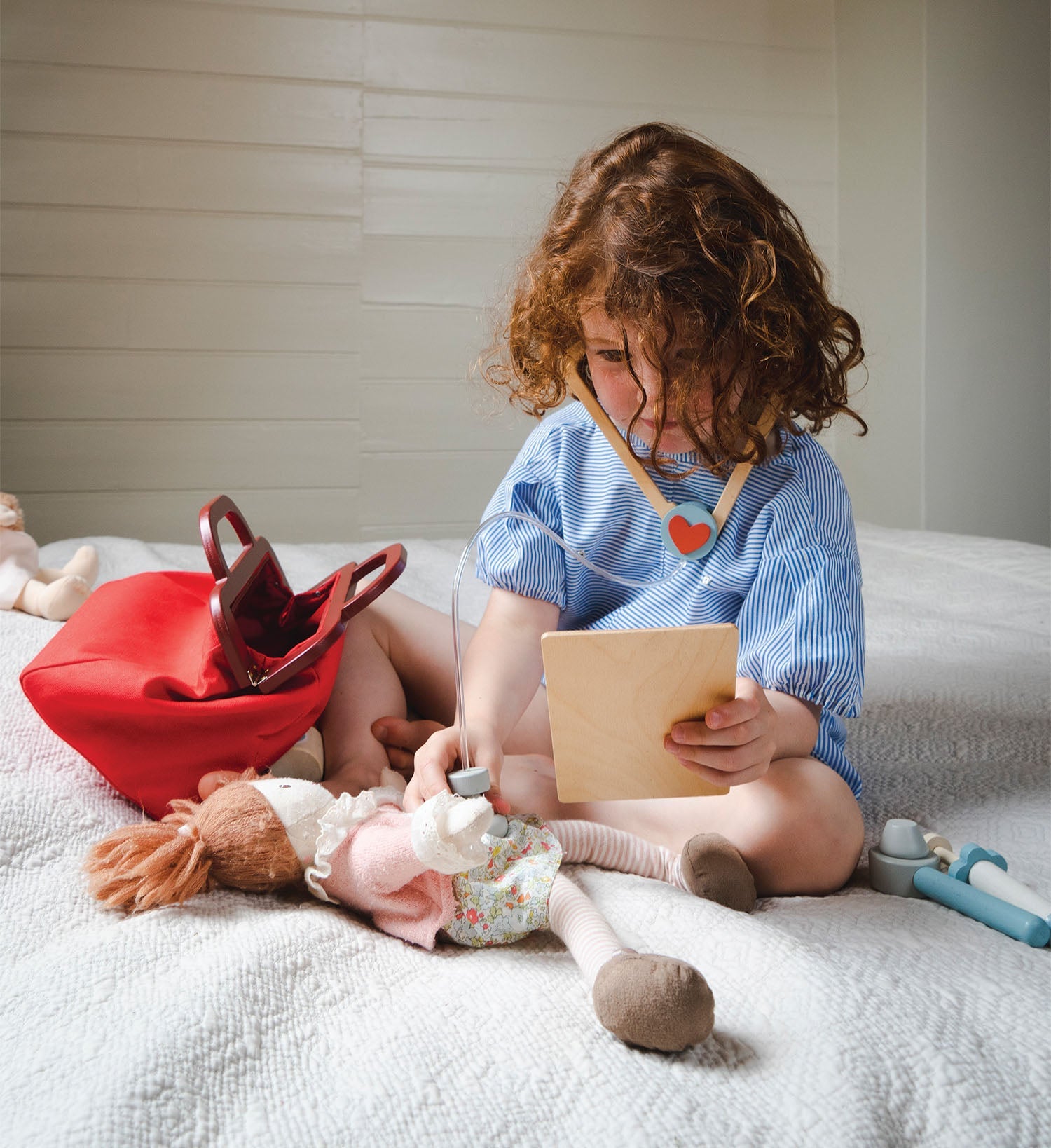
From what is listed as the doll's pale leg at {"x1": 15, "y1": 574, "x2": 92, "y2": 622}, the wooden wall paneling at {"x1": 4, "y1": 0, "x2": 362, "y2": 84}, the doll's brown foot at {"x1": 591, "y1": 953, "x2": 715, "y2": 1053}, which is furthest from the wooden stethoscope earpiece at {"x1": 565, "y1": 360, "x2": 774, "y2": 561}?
the wooden wall paneling at {"x1": 4, "y1": 0, "x2": 362, "y2": 84}

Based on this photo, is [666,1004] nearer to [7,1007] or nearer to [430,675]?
[7,1007]

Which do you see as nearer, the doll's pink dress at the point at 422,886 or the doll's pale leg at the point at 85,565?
the doll's pink dress at the point at 422,886

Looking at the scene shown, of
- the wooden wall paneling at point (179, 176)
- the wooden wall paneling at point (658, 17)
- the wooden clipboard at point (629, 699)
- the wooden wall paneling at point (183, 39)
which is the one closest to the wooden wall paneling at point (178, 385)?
the wooden wall paneling at point (179, 176)

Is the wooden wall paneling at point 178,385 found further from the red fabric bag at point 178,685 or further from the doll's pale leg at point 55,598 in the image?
the red fabric bag at point 178,685

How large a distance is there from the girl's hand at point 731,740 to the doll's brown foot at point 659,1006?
17cm

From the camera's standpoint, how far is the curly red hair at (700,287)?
0.71 metres

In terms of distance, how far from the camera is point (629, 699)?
610mm

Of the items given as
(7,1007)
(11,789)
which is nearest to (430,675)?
(11,789)

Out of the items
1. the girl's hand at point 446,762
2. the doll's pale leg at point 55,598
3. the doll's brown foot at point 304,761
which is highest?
the doll's pale leg at point 55,598

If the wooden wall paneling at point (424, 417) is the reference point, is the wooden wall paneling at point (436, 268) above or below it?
above

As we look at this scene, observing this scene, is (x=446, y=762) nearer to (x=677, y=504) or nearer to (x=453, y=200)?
(x=677, y=504)

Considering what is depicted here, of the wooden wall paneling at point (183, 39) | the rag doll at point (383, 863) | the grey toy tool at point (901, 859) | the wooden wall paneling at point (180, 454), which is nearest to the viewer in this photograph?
the rag doll at point (383, 863)

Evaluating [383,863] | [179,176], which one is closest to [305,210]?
[179,176]

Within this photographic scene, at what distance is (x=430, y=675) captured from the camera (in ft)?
3.01
